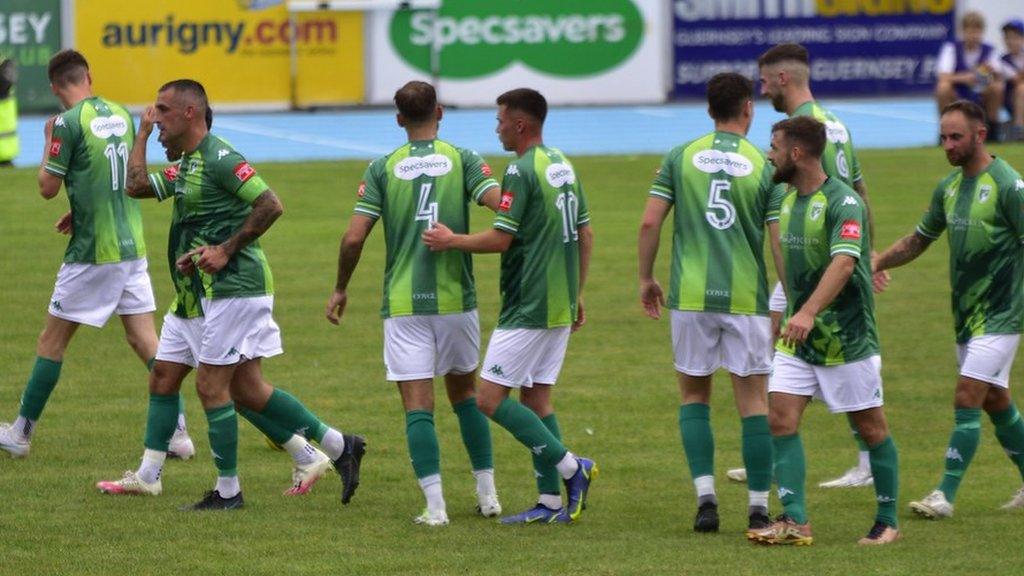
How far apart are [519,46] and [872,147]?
740 centimetres

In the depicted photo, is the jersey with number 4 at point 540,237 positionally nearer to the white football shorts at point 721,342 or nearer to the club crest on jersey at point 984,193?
the white football shorts at point 721,342

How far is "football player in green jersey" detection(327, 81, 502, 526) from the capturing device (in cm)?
864

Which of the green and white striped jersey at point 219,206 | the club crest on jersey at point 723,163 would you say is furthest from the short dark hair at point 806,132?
the green and white striped jersey at point 219,206

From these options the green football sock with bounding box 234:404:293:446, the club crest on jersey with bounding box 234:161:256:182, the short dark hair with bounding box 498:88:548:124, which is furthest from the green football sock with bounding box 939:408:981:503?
the club crest on jersey with bounding box 234:161:256:182

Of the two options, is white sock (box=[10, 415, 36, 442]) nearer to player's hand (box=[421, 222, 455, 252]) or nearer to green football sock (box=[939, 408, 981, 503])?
player's hand (box=[421, 222, 455, 252])

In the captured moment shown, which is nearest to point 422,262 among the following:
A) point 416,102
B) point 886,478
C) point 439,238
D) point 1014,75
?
point 439,238

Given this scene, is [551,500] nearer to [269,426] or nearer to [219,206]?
[269,426]

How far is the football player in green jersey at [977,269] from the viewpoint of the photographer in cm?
884

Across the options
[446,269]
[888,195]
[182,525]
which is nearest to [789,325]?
[446,269]

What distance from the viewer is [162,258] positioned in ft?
57.2

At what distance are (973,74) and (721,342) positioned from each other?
56.8 ft

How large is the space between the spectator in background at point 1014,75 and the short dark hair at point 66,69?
57.0ft

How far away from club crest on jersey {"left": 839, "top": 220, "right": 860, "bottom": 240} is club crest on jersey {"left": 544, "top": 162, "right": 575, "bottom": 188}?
1.38 meters

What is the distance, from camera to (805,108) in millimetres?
9789
